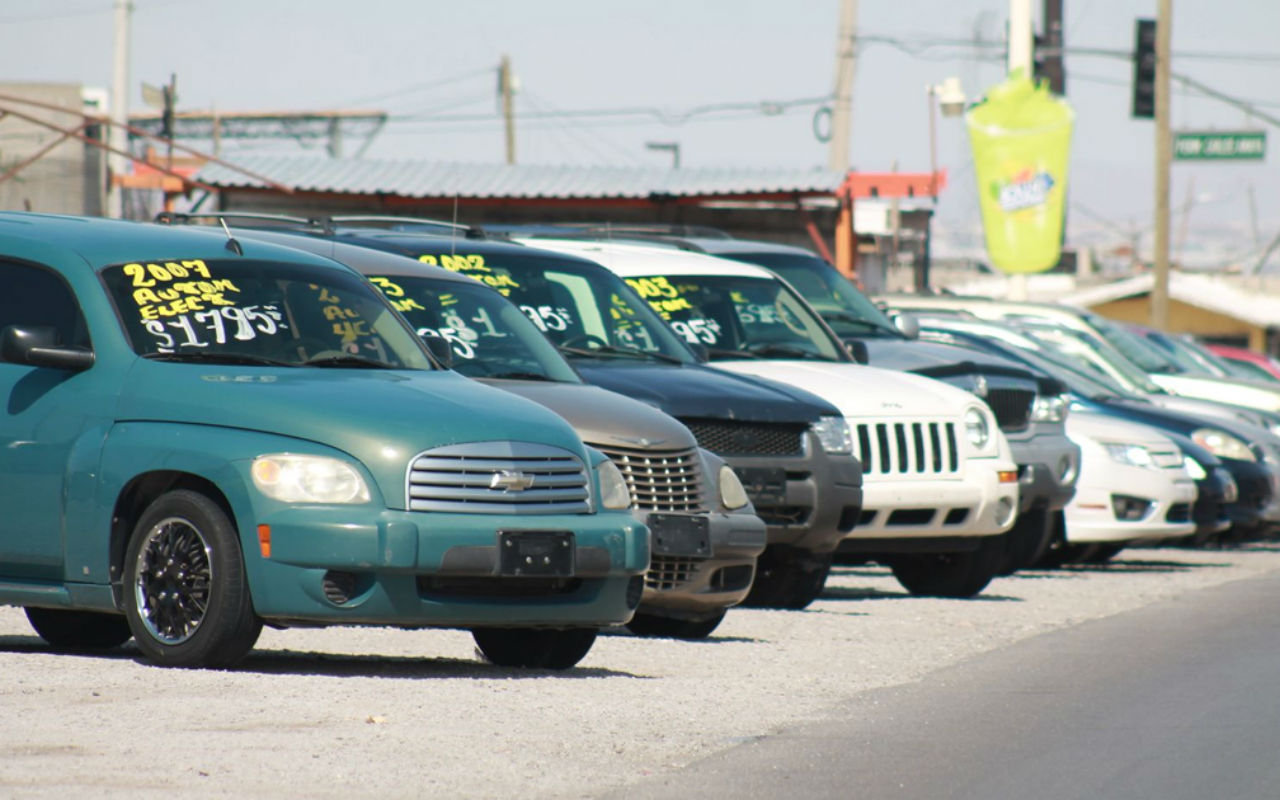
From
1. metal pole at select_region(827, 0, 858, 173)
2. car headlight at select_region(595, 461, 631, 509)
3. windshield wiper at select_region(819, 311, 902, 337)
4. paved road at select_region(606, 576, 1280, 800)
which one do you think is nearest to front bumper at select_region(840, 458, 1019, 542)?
paved road at select_region(606, 576, 1280, 800)

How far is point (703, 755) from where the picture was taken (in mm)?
7457

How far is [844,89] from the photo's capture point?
37562mm

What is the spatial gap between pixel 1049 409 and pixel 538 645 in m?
6.87

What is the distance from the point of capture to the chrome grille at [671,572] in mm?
10258

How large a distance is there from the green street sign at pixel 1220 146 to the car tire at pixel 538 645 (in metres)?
46.7

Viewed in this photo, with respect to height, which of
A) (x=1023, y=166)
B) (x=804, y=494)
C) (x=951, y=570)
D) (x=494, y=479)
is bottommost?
(x=951, y=570)

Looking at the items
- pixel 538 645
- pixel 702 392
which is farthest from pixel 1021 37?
pixel 538 645

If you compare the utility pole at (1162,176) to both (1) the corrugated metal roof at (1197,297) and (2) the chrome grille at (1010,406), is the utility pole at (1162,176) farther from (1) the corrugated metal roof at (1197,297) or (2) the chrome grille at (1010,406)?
(2) the chrome grille at (1010,406)

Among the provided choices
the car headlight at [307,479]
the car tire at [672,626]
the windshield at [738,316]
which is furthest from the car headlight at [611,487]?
the windshield at [738,316]

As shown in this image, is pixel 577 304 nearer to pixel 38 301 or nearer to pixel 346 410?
pixel 38 301

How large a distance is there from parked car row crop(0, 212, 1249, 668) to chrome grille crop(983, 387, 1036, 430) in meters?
1.34

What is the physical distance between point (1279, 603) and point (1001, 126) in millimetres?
23092

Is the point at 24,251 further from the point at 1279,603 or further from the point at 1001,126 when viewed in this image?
the point at 1001,126

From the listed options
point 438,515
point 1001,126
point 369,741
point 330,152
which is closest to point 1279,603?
point 438,515
